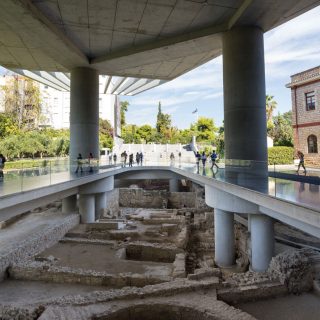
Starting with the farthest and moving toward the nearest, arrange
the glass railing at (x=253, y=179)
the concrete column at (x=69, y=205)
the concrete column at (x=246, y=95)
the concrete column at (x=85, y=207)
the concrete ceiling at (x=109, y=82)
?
1. the concrete ceiling at (x=109, y=82)
2. the concrete column at (x=69, y=205)
3. the concrete column at (x=85, y=207)
4. the concrete column at (x=246, y=95)
5. the glass railing at (x=253, y=179)

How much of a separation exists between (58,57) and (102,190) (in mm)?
9146

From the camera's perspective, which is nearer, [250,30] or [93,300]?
[93,300]

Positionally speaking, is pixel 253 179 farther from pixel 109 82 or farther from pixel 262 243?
pixel 109 82

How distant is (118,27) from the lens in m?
14.3

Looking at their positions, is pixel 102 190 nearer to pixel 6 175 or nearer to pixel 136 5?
pixel 6 175

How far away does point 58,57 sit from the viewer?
17141 mm

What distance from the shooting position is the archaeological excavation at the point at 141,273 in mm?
7324

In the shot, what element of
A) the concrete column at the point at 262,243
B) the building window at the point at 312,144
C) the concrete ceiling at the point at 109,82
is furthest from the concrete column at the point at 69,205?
the building window at the point at 312,144

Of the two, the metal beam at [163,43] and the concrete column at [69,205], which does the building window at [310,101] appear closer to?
the metal beam at [163,43]

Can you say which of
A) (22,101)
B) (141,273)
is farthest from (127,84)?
(141,273)

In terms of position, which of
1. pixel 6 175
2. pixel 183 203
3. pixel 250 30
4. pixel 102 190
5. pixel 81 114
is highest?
pixel 250 30

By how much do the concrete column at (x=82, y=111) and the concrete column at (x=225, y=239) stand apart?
1015 cm

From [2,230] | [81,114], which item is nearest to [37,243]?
[2,230]

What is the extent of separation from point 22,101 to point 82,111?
2536 cm
